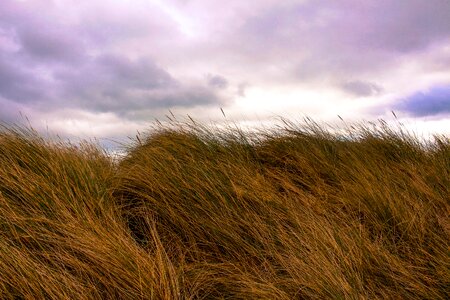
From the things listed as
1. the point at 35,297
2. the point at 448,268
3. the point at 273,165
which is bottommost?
the point at 35,297

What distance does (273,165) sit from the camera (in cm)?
461

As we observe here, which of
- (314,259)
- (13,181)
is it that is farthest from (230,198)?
(13,181)

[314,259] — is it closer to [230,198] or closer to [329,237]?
[329,237]

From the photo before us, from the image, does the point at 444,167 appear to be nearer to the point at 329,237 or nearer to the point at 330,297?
the point at 329,237

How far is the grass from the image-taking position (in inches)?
86.7

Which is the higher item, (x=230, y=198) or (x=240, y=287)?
(x=230, y=198)

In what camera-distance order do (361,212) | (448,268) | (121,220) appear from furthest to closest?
1. (361,212)
2. (121,220)
3. (448,268)

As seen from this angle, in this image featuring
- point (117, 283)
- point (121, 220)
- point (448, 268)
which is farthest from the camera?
point (121, 220)

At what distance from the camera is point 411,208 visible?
3520 millimetres

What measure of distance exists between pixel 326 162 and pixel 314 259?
2.08 m

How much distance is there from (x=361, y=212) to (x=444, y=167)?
5.67ft

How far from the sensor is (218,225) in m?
2.90

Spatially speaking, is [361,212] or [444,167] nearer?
[361,212]

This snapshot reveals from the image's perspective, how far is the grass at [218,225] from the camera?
7.23ft
